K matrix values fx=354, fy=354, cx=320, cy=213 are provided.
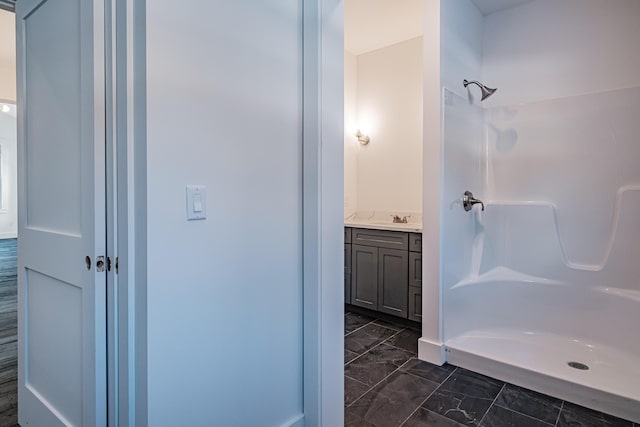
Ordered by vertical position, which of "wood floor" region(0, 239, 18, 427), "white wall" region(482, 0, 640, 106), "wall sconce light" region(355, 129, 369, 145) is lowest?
"wood floor" region(0, 239, 18, 427)

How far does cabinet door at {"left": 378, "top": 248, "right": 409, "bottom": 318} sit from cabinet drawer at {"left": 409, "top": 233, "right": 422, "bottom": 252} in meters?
0.07

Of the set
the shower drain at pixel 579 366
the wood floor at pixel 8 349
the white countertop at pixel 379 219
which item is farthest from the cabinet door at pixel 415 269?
the wood floor at pixel 8 349

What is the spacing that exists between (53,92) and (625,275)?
3.48 metres

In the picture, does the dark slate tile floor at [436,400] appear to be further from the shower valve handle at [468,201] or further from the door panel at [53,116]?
the door panel at [53,116]

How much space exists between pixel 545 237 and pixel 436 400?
167cm

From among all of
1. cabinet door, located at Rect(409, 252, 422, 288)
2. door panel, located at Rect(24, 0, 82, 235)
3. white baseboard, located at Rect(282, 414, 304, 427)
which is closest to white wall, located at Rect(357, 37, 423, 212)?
cabinet door, located at Rect(409, 252, 422, 288)

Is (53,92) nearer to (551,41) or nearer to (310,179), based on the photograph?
(310,179)

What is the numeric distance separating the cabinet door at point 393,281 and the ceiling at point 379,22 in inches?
79.4

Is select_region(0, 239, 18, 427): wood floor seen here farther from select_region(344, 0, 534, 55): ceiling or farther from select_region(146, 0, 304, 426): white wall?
select_region(344, 0, 534, 55): ceiling

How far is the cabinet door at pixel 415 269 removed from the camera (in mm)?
2850

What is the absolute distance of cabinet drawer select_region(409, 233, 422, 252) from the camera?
2844 millimetres

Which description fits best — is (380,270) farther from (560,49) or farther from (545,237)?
(560,49)

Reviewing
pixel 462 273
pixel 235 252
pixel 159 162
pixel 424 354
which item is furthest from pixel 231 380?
pixel 462 273

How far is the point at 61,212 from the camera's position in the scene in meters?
1.37
